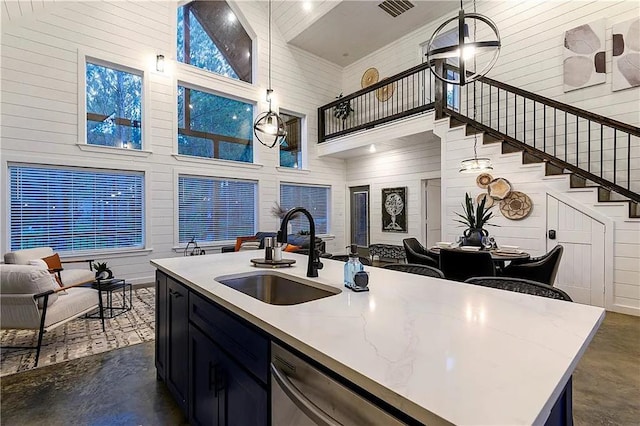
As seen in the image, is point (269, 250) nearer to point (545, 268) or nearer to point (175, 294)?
point (175, 294)

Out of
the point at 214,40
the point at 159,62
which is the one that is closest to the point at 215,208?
the point at 159,62

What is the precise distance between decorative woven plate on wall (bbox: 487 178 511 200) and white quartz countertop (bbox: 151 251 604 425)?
150 inches

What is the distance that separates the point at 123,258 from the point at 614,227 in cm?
730

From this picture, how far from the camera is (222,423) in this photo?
4.61 ft

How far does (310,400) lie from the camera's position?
0.89m

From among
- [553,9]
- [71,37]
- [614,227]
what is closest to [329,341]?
[614,227]

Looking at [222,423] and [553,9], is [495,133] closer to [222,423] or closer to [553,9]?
[553,9]

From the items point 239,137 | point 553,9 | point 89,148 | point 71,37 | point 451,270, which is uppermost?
point 553,9

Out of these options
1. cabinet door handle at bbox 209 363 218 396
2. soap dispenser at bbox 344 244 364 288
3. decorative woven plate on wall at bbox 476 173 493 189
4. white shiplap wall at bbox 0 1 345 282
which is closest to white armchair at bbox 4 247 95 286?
white shiplap wall at bbox 0 1 345 282

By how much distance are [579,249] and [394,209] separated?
12.8 feet

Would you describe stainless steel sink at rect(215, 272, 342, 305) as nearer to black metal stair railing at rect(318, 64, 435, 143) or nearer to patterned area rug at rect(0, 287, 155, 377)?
patterned area rug at rect(0, 287, 155, 377)

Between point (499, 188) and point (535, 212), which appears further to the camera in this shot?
point (499, 188)

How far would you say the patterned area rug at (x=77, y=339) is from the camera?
2775 millimetres

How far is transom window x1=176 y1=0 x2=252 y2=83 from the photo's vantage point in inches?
254
